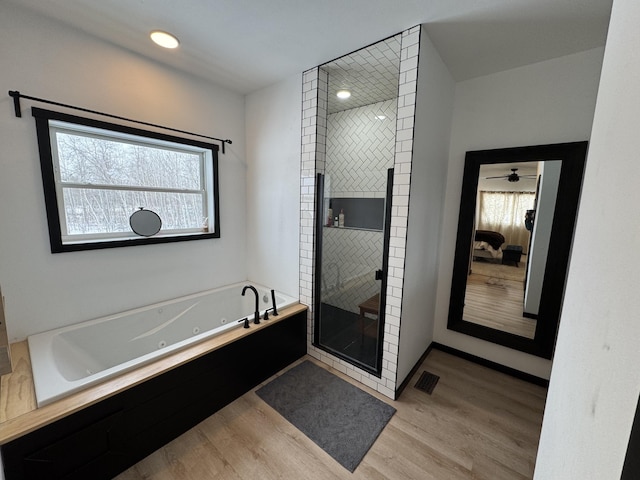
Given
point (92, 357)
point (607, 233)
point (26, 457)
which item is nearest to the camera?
point (607, 233)

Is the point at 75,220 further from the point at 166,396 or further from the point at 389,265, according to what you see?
the point at 389,265

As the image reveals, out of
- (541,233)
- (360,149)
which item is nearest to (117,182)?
(360,149)

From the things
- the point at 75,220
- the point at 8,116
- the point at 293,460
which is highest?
the point at 8,116

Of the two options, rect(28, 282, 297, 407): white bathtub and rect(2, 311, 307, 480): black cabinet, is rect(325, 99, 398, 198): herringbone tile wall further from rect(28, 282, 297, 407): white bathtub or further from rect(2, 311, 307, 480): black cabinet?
rect(2, 311, 307, 480): black cabinet

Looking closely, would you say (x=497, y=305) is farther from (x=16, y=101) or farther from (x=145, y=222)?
(x=16, y=101)

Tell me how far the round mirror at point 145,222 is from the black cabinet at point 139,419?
4.20 ft

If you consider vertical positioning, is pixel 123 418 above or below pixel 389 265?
below

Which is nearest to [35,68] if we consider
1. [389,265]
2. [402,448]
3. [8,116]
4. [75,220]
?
[8,116]

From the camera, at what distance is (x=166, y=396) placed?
1630mm

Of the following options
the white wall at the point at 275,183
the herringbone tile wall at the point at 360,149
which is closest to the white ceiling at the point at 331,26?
the white wall at the point at 275,183

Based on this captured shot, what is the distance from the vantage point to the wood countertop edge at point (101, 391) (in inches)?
46.8

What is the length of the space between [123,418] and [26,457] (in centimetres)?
36

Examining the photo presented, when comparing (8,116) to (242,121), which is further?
(242,121)

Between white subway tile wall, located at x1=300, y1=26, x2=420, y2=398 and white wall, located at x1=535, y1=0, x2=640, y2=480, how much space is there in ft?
3.92
